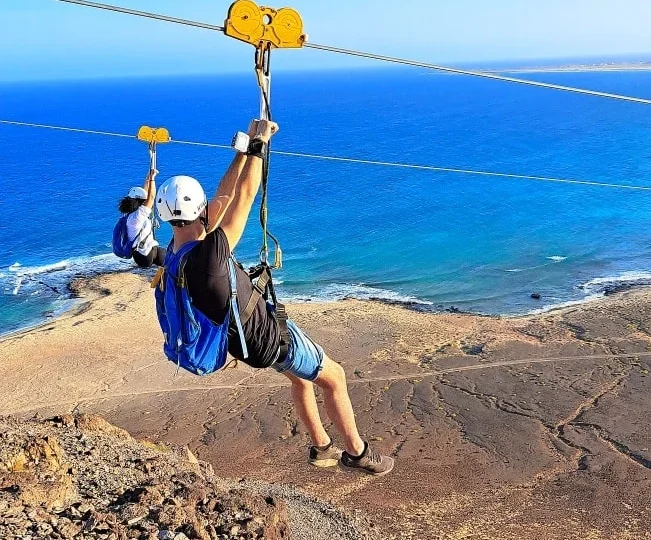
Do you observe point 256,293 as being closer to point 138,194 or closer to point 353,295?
point 138,194

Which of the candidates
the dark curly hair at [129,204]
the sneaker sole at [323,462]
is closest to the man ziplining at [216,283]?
the sneaker sole at [323,462]

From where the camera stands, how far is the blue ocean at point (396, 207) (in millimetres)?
29781

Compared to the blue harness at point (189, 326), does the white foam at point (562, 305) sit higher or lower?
lower

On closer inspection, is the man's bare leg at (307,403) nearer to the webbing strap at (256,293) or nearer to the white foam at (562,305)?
the webbing strap at (256,293)

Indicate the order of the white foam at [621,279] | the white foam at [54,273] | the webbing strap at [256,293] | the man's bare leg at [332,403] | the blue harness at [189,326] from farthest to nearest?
the white foam at [54,273] < the white foam at [621,279] < the man's bare leg at [332,403] < the webbing strap at [256,293] < the blue harness at [189,326]

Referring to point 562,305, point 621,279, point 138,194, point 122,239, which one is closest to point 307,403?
point 122,239

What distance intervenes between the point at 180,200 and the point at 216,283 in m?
0.53

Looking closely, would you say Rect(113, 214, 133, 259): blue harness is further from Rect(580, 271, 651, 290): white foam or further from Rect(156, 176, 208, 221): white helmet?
Rect(580, 271, 651, 290): white foam

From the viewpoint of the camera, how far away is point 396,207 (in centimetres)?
4706

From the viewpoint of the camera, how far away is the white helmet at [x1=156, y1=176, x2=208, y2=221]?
3.72 m

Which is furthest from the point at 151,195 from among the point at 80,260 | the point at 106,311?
the point at 80,260

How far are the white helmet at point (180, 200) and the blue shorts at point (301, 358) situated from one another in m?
1.20

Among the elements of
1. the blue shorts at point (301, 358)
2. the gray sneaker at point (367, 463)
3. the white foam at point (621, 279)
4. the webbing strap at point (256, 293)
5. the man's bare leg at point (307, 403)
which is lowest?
the white foam at point (621, 279)

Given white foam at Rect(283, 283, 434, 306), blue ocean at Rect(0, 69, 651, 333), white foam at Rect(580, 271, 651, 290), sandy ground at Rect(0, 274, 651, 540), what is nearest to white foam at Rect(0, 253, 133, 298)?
blue ocean at Rect(0, 69, 651, 333)
